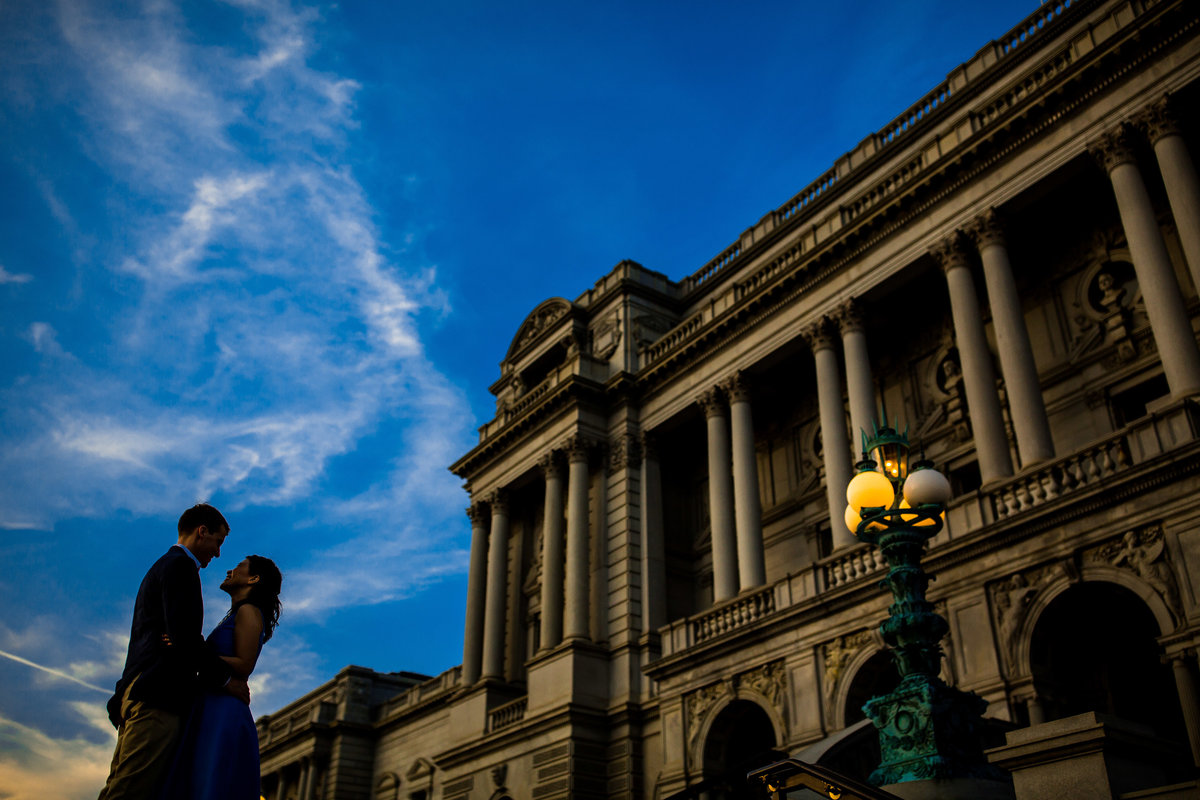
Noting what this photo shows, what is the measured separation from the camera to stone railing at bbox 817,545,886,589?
22.0 m

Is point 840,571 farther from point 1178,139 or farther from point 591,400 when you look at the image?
point 591,400


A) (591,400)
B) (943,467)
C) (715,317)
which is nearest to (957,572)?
(943,467)

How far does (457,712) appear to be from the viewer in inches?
1399

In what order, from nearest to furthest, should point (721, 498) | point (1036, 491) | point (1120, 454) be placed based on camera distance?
point (1120, 454)
point (1036, 491)
point (721, 498)

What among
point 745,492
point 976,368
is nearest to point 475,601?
point 745,492

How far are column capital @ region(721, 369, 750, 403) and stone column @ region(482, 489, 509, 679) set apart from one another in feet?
36.9

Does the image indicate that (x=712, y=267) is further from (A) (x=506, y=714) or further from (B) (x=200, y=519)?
(B) (x=200, y=519)

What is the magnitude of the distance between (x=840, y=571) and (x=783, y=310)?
9358 mm

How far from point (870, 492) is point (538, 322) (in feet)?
104

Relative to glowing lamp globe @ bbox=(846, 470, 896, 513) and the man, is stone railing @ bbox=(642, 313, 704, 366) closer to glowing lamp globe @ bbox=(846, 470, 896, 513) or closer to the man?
glowing lamp globe @ bbox=(846, 470, 896, 513)

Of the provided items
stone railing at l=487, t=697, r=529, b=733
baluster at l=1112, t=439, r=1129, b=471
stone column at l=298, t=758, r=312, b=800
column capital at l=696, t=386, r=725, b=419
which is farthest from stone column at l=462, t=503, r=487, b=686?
baluster at l=1112, t=439, r=1129, b=471

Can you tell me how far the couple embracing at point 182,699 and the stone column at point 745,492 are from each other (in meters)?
22.7

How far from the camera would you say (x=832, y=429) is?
26.5 m

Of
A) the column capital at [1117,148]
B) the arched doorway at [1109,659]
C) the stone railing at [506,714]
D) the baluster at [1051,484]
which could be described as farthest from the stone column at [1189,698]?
the stone railing at [506,714]
